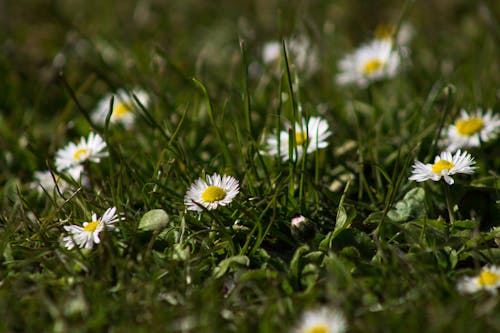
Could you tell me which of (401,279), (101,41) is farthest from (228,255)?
(101,41)

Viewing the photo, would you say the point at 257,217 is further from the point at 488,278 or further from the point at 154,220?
the point at 488,278

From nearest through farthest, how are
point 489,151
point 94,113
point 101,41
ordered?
point 489,151 → point 94,113 → point 101,41

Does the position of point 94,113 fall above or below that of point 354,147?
above

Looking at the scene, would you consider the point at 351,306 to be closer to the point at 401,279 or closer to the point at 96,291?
the point at 401,279

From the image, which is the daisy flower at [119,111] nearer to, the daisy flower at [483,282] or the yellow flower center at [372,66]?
the yellow flower center at [372,66]

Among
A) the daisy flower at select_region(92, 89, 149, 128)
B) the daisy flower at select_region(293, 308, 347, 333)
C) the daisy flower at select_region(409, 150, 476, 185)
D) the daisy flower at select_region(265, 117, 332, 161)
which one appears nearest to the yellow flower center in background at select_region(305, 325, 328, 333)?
the daisy flower at select_region(293, 308, 347, 333)

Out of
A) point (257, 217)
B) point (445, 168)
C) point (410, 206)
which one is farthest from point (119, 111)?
point (445, 168)
